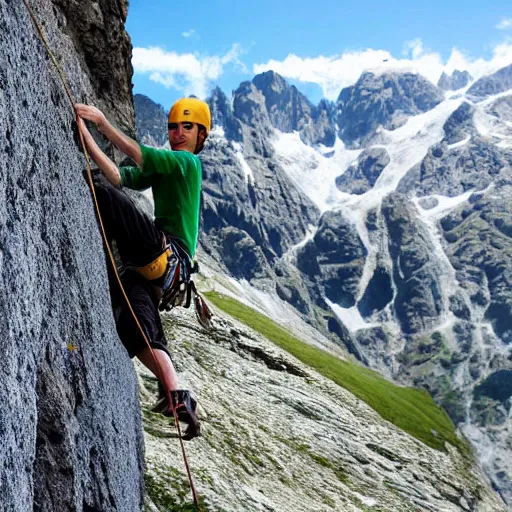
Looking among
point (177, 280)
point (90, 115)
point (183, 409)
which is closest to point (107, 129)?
point (90, 115)

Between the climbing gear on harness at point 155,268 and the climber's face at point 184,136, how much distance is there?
1955mm

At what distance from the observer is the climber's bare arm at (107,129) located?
28.1 ft

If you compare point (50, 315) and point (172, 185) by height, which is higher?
point (172, 185)

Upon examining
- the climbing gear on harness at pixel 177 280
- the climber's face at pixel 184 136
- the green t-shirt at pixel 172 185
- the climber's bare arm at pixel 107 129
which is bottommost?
the climbing gear on harness at pixel 177 280

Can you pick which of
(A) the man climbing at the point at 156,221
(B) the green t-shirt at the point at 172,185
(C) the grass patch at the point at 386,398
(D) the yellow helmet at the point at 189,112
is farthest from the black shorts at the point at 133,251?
(C) the grass patch at the point at 386,398

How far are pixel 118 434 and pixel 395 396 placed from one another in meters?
→ 105

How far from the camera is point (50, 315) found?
258 inches

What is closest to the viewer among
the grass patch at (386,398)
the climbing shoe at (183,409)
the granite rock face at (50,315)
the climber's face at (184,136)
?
the granite rock face at (50,315)

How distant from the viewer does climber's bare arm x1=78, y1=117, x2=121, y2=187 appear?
8.64 m

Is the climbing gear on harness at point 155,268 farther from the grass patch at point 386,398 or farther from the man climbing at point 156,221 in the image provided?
the grass patch at point 386,398

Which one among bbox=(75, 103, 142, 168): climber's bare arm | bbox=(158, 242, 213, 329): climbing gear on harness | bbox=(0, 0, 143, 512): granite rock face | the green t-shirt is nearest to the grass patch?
bbox=(158, 242, 213, 329): climbing gear on harness

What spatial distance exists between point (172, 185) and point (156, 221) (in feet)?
3.10

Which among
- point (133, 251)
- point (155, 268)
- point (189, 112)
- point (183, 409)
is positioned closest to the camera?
point (183, 409)

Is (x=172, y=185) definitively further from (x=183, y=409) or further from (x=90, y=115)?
(x=183, y=409)
